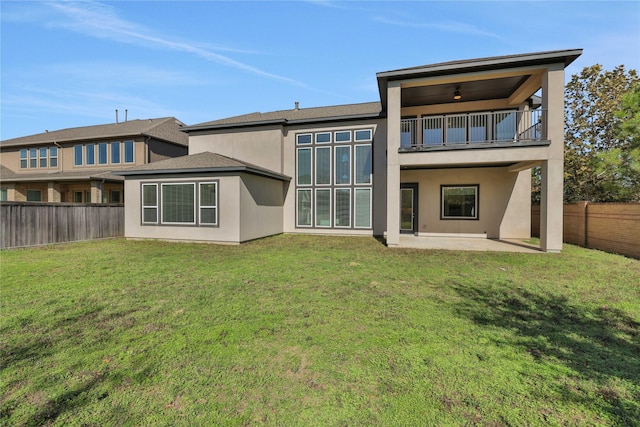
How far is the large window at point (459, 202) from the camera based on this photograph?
40.4 feet

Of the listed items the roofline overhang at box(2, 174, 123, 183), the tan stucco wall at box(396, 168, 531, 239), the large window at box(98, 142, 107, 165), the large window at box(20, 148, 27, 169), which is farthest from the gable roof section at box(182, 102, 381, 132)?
the large window at box(20, 148, 27, 169)

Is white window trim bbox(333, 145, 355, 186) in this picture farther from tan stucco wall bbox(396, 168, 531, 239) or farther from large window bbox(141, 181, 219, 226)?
large window bbox(141, 181, 219, 226)

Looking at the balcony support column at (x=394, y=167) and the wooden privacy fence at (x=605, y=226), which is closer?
the wooden privacy fence at (x=605, y=226)

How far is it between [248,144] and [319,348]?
1282 centimetres

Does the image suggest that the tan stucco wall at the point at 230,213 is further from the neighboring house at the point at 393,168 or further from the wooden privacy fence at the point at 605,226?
the wooden privacy fence at the point at 605,226

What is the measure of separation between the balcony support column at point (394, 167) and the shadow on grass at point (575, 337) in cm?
488

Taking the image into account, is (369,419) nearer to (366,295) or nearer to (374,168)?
(366,295)

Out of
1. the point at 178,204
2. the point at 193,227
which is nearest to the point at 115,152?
the point at 178,204

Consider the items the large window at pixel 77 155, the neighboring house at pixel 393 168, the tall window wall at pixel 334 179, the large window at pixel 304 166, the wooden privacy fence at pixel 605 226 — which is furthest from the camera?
the large window at pixel 77 155

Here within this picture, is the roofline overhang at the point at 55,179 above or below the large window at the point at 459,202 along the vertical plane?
above

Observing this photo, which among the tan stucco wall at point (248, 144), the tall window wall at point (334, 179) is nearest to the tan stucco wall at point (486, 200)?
the tall window wall at point (334, 179)

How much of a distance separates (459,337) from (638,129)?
44.5 ft

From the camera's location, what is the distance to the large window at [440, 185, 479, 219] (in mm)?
12305

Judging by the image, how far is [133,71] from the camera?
10.6 m
